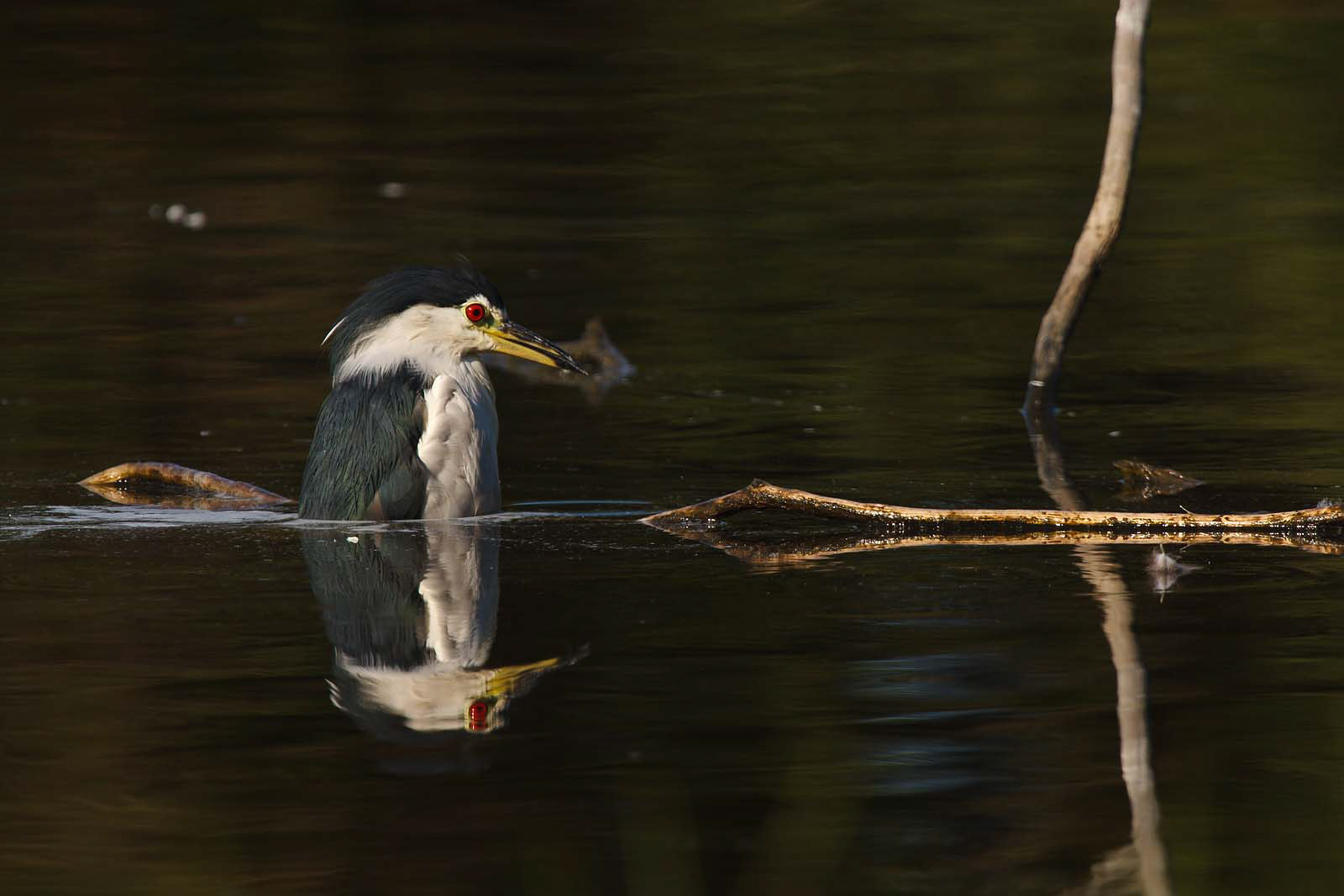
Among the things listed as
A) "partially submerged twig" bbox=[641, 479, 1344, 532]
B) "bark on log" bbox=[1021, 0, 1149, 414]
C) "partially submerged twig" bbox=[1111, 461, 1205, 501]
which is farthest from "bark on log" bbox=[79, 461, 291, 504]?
"bark on log" bbox=[1021, 0, 1149, 414]

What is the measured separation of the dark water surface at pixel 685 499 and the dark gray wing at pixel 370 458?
5.6 inches

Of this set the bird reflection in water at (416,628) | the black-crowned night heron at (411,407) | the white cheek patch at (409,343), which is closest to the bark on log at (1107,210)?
the black-crowned night heron at (411,407)

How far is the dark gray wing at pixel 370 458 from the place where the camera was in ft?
25.2

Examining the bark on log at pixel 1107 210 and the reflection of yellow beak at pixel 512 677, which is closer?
the reflection of yellow beak at pixel 512 677

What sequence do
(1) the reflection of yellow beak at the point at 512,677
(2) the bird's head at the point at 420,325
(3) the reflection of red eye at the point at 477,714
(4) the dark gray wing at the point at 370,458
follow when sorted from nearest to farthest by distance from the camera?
(3) the reflection of red eye at the point at 477,714, (1) the reflection of yellow beak at the point at 512,677, (4) the dark gray wing at the point at 370,458, (2) the bird's head at the point at 420,325

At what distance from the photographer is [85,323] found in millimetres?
12078

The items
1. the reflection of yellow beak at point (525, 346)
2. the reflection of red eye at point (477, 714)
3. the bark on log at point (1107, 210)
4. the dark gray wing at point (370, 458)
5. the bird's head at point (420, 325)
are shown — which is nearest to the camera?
the reflection of red eye at point (477, 714)

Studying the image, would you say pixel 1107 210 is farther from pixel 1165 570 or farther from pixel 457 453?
pixel 457 453

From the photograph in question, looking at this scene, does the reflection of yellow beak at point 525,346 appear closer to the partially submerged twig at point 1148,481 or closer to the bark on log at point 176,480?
the bark on log at point 176,480

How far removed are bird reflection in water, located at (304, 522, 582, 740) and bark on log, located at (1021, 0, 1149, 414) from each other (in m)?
3.12

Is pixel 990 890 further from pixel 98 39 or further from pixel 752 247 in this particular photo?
pixel 98 39

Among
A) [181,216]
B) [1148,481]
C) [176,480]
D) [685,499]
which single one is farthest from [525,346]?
[181,216]

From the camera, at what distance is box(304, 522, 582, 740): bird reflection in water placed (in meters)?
5.67

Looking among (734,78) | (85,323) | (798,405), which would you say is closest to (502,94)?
(734,78)
